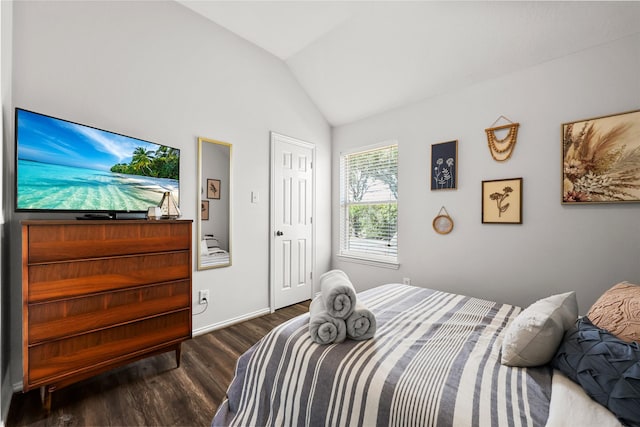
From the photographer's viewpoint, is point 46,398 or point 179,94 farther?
point 179,94

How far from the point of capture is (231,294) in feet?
9.04

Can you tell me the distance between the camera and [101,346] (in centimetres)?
158

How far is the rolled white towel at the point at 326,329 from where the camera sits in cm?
122

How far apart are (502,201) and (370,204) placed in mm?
1462

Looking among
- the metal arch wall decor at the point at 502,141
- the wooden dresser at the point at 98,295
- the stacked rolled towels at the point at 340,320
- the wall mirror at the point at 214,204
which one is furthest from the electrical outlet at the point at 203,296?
the metal arch wall decor at the point at 502,141

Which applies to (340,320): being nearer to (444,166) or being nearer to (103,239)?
(103,239)

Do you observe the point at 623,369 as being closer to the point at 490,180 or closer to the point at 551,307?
the point at 551,307

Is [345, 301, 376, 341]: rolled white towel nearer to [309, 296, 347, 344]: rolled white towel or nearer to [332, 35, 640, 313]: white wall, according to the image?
[309, 296, 347, 344]: rolled white towel

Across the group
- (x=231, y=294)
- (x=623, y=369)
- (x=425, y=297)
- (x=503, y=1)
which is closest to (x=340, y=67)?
(x=503, y=1)

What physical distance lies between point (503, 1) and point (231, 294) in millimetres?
3454

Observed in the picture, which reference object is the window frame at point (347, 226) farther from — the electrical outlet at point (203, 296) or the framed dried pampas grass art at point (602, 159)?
the electrical outlet at point (203, 296)

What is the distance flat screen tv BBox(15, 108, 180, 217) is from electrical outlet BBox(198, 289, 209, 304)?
97 cm

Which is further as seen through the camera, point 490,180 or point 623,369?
point 490,180

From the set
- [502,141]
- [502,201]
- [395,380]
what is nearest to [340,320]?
[395,380]
